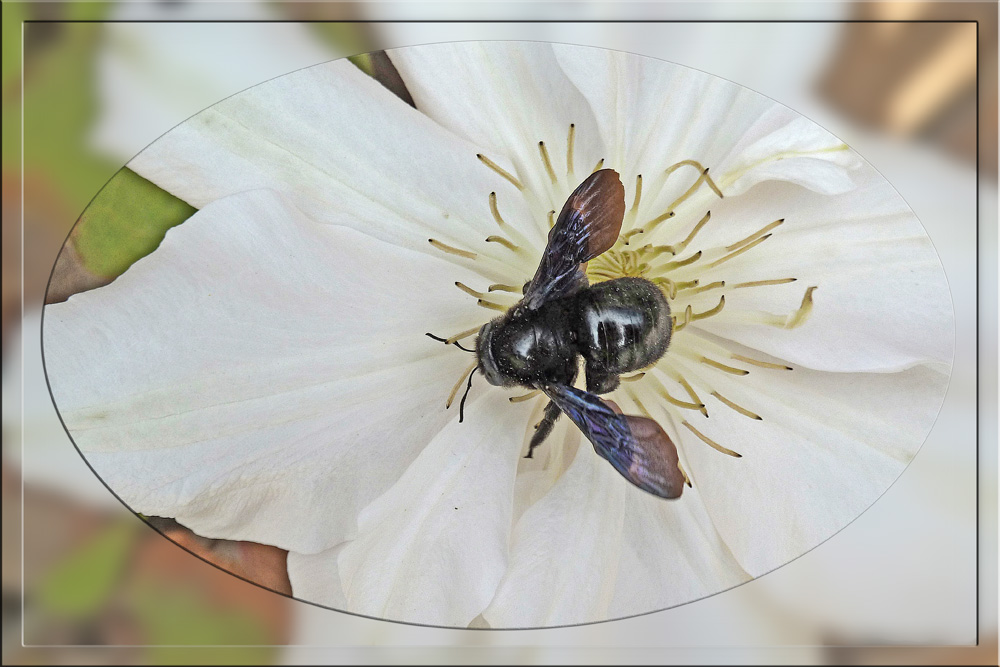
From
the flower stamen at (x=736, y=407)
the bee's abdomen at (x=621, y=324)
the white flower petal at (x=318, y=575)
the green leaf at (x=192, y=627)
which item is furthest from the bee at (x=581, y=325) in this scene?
the green leaf at (x=192, y=627)

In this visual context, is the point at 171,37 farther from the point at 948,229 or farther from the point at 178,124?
the point at 948,229

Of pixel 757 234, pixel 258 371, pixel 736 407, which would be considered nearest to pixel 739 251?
pixel 757 234

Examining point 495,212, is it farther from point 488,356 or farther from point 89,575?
point 89,575

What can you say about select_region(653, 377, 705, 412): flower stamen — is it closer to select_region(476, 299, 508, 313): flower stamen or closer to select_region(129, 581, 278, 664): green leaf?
select_region(476, 299, 508, 313): flower stamen

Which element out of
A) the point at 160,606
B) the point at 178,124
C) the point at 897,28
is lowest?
the point at 160,606

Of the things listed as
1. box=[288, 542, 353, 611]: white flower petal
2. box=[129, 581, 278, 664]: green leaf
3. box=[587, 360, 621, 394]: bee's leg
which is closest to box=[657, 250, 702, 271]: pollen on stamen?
box=[587, 360, 621, 394]: bee's leg

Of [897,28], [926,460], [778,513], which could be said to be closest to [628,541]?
[778,513]

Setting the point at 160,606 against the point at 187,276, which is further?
the point at 160,606
